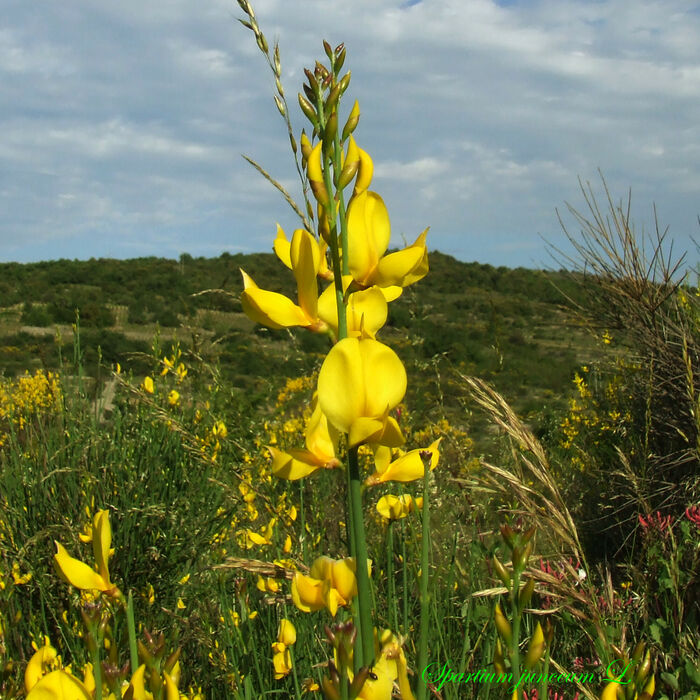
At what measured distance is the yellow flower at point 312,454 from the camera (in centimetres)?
82

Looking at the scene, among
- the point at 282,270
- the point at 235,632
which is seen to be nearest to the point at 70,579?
the point at 235,632

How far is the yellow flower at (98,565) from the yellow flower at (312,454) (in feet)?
0.91

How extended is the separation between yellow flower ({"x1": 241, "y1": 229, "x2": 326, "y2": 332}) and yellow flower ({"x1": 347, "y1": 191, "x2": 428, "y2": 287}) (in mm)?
49

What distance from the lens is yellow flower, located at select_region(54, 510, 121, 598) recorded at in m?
0.94

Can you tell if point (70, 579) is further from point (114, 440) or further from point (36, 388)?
point (36, 388)

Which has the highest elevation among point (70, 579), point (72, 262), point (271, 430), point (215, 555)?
point (72, 262)

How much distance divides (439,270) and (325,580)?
29560 mm

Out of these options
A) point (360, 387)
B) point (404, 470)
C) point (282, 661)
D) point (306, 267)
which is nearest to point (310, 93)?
point (306, 267)

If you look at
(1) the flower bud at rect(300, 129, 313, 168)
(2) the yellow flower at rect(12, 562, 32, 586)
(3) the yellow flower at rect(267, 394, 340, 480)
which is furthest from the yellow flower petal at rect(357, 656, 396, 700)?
(2) the yellow flower at rect(12, 562, 32, 586)

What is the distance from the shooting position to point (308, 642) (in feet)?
6.03

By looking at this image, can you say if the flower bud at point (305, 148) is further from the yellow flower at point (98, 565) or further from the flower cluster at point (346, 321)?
the yellow flower at point (98, 565)

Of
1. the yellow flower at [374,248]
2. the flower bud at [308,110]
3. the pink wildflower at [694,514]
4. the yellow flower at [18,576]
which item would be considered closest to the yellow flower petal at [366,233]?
the yellow flower at [374,248]

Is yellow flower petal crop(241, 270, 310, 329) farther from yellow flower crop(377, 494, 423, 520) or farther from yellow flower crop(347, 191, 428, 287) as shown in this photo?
yellow flower crop(377, 494, 423, 520)

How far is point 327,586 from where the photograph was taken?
2.68 ft
